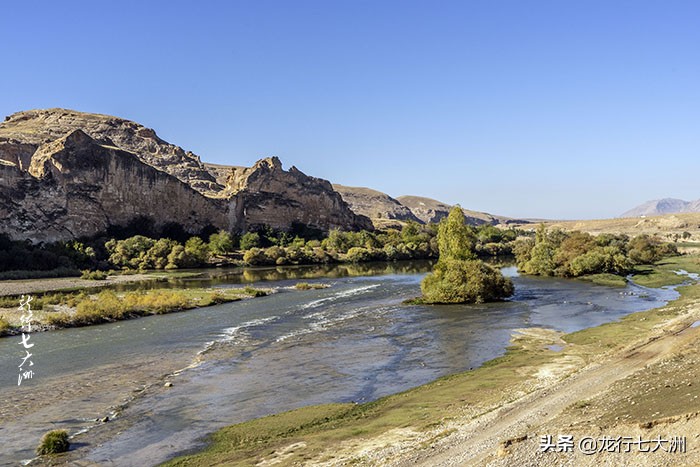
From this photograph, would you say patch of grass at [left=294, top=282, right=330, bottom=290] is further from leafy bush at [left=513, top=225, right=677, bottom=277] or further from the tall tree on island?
leafy bush at [left=513, top=225, right=677, bottom=277]

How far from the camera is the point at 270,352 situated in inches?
1240

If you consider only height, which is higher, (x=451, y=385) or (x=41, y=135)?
(x=41, y=135)

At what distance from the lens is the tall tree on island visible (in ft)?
162

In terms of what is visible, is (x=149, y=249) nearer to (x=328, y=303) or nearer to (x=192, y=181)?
(x=328, y=303)

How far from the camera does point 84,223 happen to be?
396ft

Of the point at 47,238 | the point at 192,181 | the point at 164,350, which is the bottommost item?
the point at 164,350

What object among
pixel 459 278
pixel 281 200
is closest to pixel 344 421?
pixel 459 278

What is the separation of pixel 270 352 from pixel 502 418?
58.3ft

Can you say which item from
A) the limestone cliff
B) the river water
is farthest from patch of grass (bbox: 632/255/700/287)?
the limestone cliff

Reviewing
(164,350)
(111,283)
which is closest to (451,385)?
(164,350)

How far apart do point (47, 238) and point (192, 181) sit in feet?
290

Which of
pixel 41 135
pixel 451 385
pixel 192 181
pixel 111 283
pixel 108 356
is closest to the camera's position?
A: pixel 451 385

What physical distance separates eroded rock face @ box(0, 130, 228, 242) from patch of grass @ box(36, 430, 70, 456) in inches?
4116

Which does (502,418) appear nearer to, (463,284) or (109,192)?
(463,284)
